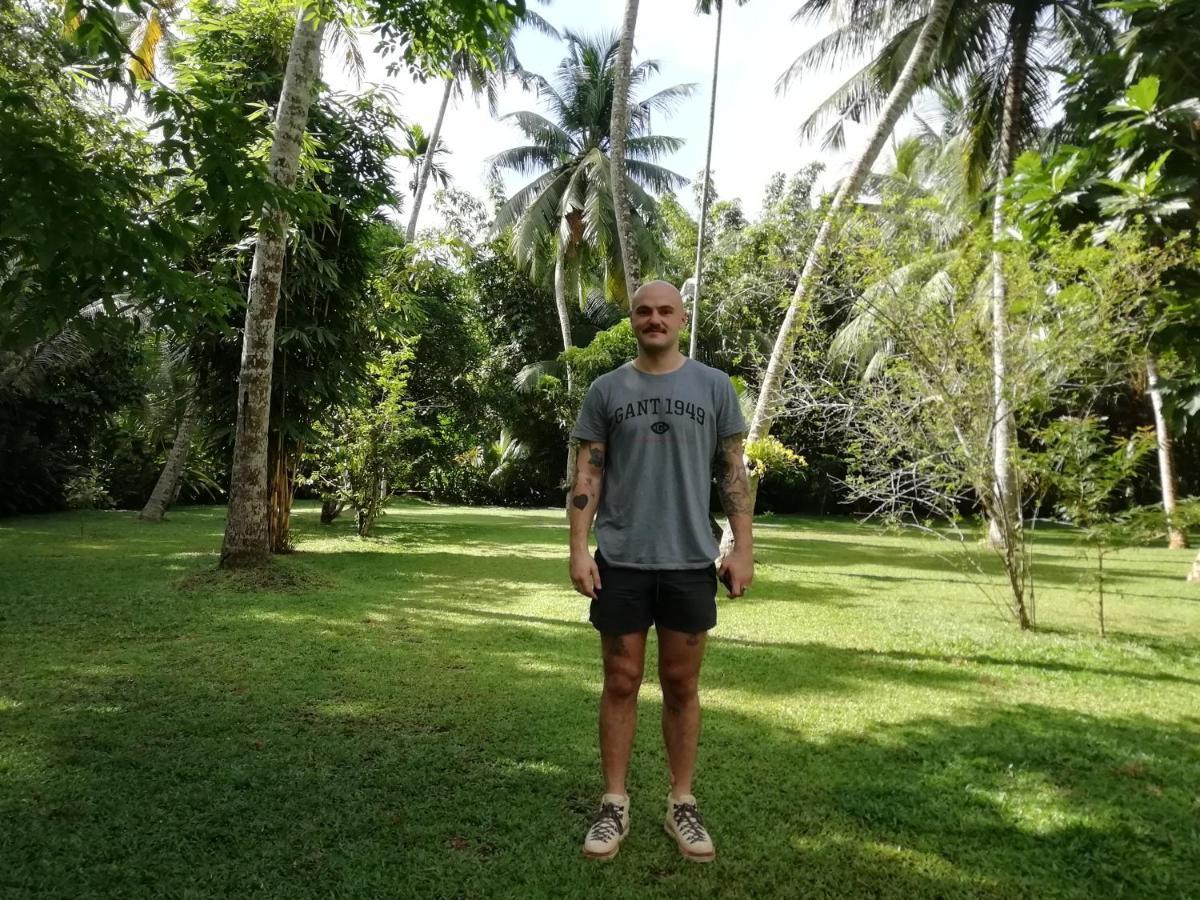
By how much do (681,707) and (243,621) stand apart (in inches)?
173

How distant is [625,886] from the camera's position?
2.35m

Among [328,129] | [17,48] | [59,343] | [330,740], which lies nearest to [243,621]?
[330,740]

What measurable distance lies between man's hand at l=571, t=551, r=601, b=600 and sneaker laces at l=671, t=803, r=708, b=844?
2.57 ft

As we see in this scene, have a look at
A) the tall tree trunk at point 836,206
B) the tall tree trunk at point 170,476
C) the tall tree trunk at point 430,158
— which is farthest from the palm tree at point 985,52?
the tall tree trunk at point 170,476

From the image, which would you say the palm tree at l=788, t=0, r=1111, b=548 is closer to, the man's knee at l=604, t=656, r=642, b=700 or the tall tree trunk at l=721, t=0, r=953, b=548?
the tall tree trunk at l=721, t=0, r=953, b=548

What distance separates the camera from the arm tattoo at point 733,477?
2.76 meters

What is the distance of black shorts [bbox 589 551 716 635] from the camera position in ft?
8.42

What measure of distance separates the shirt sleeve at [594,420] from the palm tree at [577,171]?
16972mm

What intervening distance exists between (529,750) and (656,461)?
5.32 ft

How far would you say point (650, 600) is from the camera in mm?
2613

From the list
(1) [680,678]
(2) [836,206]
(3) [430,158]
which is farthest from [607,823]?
(3) [430,158]

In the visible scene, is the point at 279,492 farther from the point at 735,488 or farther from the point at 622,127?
the point at 735,488

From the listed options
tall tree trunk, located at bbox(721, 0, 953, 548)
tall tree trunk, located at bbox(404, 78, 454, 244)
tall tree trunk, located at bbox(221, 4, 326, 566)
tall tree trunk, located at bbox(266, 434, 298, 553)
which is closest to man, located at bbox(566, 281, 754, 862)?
tall tree trunk, located at bbox(221, 4, 326, 566)

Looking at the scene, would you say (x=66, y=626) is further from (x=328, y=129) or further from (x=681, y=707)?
(x=328, y=129)
